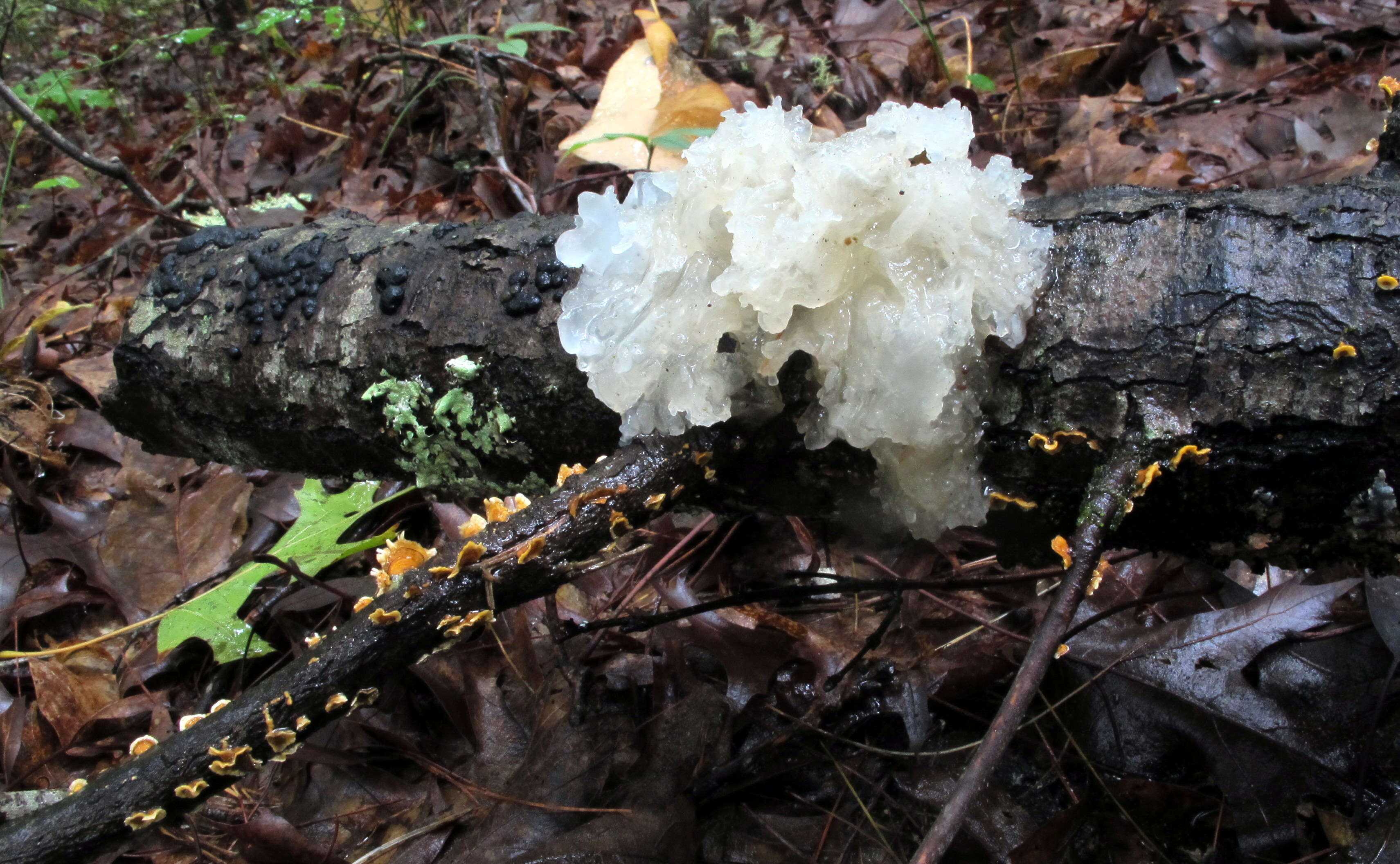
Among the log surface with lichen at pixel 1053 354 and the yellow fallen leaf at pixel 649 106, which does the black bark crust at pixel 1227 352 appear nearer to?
the log surface with lichen at pixel 1053 354

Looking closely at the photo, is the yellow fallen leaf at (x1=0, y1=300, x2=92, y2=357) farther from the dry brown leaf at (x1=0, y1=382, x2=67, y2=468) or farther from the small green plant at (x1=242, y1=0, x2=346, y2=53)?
the small green plant at (x1=242, y1=0, x2=346, y2=53)

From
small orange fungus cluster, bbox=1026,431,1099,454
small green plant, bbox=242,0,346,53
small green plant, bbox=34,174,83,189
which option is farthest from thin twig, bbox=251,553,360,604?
small green plant, bbox=242,0,346,53

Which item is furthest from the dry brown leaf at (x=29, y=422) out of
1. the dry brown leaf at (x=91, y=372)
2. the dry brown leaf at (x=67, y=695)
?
the dry brown leaf at (x=67, y=695)

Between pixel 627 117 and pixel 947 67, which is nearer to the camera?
pixel 627 117

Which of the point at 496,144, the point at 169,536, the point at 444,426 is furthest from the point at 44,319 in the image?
the point at 444,426

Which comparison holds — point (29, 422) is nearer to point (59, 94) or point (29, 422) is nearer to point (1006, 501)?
point (1006, 501)

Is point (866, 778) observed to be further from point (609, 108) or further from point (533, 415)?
point (609, 108)
